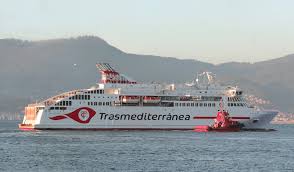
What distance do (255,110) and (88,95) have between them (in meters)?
23.4

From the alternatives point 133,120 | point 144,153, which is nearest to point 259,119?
point 133,120

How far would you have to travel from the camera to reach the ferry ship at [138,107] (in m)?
109

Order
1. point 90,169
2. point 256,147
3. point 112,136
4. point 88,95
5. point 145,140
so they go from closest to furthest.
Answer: point 90,169 < point 256,147 < point 145,140 < point 112,136 < point 88,95

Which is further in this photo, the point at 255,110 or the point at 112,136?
the point at 255,110

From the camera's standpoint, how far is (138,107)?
111 metres

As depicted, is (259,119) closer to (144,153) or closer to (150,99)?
(150,99)

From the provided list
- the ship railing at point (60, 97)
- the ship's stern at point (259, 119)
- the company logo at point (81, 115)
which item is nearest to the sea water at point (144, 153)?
the company logo at point (81, 115)

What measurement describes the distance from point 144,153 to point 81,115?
3801cm

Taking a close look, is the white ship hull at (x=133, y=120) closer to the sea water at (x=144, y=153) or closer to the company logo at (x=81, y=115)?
the company logo at (x=81, y=115)

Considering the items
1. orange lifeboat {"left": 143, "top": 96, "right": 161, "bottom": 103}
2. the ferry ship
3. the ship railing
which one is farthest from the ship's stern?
the ship railing

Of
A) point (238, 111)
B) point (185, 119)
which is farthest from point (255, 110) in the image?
point (185, 119)

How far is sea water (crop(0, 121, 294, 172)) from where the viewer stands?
201 ft

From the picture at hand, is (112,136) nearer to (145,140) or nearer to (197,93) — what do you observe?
(145,140)

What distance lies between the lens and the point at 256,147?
3206 inches
